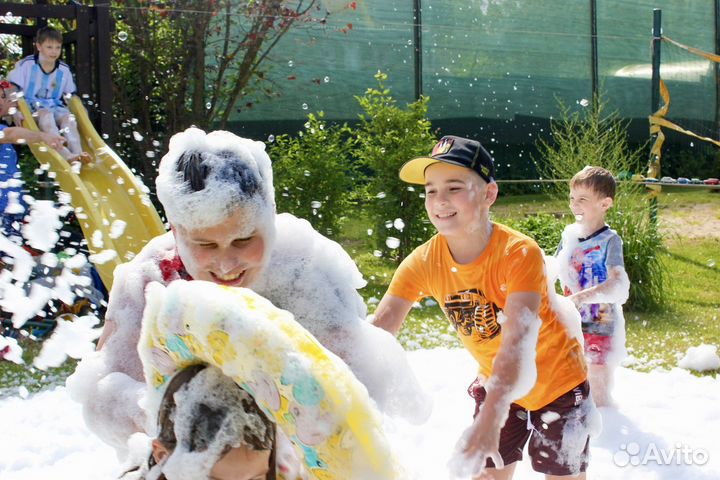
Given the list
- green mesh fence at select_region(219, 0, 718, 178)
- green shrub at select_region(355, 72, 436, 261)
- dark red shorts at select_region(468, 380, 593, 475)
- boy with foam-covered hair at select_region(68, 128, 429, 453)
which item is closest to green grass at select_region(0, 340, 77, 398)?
dark red shorts at select_region(468, 380, 593, 475)

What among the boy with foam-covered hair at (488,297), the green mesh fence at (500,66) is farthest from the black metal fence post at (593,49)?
the boy with foam-covered hair at (488,297)

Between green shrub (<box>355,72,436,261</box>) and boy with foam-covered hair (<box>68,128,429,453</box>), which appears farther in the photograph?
green shrub (<box>355,72,436,261</box>)

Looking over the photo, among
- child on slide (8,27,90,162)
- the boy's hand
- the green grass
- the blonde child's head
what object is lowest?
the green grass

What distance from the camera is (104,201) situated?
6.80m

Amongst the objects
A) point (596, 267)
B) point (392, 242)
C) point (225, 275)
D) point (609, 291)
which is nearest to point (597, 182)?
point (596, 267)

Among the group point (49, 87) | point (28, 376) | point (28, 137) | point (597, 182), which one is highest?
point (49, 87)

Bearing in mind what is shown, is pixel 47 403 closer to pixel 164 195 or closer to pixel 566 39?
pixel 164 195

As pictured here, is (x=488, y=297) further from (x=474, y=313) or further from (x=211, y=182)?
(x=211, y=182)

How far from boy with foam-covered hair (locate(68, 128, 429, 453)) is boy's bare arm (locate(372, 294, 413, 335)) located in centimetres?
75

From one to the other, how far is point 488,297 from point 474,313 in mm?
83

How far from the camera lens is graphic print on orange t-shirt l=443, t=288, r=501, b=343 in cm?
300

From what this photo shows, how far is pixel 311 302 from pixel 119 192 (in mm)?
5148

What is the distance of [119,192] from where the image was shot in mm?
6977

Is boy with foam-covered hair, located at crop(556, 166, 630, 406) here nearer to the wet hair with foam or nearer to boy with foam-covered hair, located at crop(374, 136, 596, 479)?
boy with foam-covered hair, located at crop(374, 136, 596, 479)
